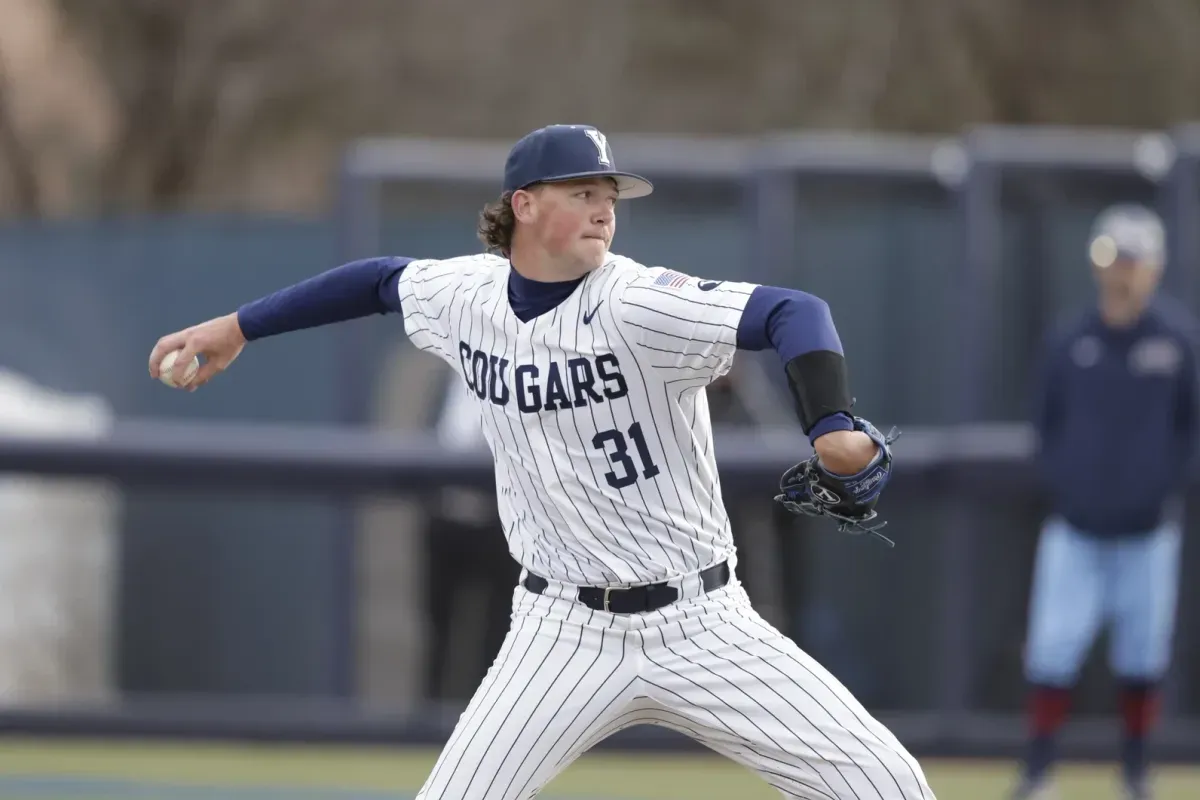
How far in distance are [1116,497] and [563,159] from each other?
3.64 meters

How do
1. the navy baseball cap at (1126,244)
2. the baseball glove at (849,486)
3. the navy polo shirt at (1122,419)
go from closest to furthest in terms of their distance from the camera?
the baseball glove at (849,486) → the navy baseball cap at (1126,244) → the navy polo shirt at (1122,419)

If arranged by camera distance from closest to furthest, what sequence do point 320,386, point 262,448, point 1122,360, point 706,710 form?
point 706,710, point 1122,360, point 262,448, point 320,386

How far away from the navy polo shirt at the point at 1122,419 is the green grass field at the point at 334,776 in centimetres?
113

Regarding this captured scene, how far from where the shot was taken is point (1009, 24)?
1673 cm

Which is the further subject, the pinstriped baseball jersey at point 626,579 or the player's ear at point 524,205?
the player's ear at point 524,205

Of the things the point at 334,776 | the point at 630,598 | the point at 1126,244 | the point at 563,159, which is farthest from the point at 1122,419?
the point at 563,159

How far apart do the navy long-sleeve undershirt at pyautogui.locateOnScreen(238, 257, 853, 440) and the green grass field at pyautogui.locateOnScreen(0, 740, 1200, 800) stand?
3.04m

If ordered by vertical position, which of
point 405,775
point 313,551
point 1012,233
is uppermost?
point 1012,233

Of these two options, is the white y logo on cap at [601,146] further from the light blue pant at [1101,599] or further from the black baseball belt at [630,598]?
the light blue pant at [1101,599]

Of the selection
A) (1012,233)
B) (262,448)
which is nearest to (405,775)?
(262,448)

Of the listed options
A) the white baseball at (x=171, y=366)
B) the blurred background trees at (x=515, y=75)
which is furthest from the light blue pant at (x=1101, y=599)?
the blurred background trees at (x=515, y=75)

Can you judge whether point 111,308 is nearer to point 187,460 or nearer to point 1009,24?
point 187,460

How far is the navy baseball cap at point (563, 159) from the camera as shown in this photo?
3.99m

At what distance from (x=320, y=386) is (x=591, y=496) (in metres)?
5.93
